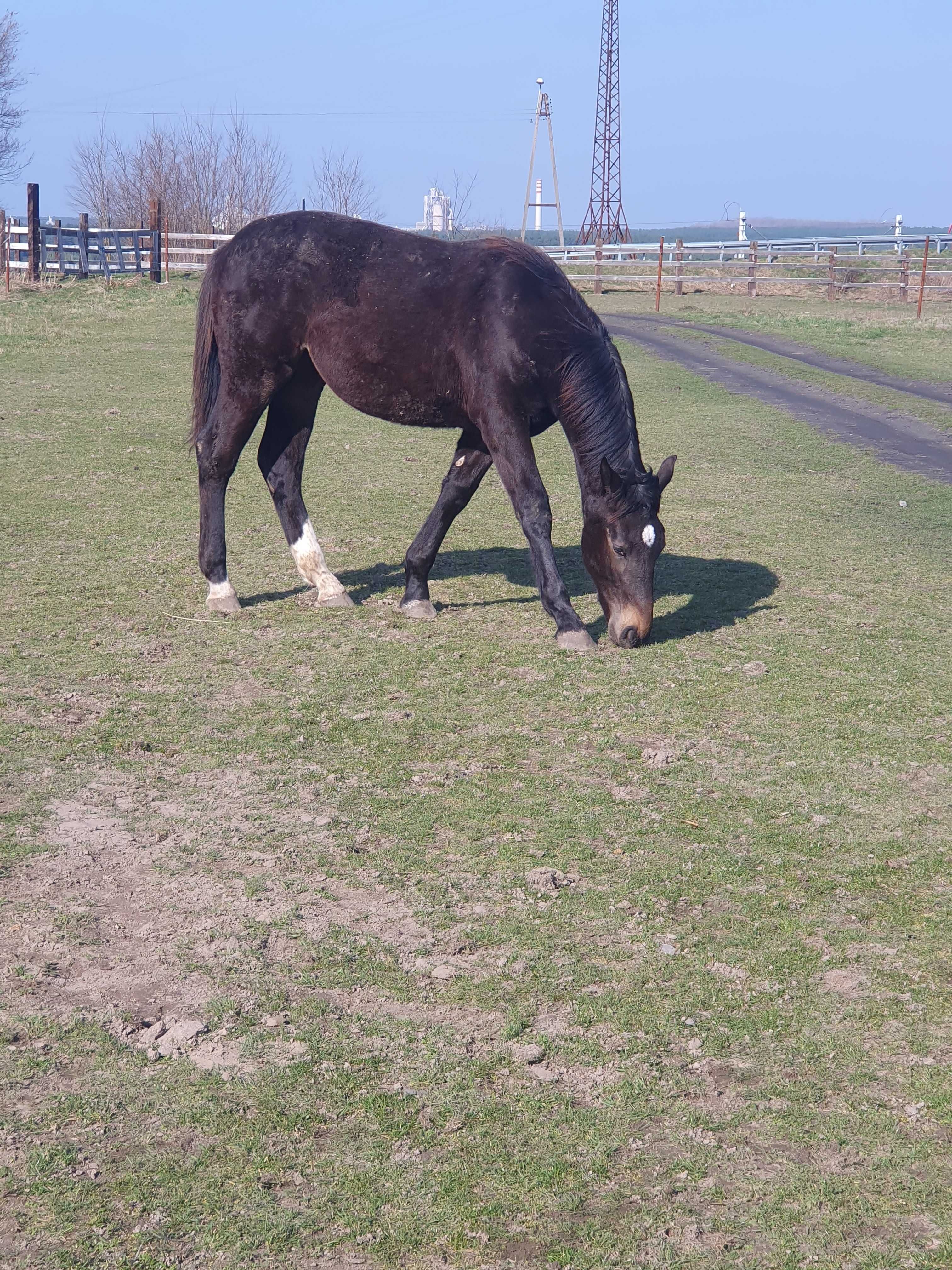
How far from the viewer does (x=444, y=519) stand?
6574mm

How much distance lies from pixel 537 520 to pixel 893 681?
1837mm

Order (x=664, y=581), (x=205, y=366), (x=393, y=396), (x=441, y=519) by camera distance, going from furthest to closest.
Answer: (x=664, y=581) < (x=441, y=519) < (x=205, y=366) < (x=393, y=396)

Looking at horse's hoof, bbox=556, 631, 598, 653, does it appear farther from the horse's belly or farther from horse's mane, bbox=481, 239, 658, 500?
the horse's belly

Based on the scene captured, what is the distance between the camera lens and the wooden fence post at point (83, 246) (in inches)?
1287

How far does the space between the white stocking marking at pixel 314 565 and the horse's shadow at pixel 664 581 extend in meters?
0.25

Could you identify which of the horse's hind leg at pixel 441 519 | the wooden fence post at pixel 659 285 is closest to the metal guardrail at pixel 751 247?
the wooden fence post at pixel 659 285

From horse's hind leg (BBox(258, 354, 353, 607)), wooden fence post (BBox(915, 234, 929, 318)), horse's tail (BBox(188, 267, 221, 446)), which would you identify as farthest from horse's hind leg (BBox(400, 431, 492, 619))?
wooden fence post (BBox(915, 234, 929, 318))

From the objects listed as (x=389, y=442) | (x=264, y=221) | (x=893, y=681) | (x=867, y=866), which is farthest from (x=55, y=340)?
(x=867, y=866)

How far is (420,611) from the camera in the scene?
6.43m

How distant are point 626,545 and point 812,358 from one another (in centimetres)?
1680

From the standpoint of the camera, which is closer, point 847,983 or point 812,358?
point 847,983

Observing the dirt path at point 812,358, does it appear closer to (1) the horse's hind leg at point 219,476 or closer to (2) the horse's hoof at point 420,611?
(2) the horse's hoof at point 420,611

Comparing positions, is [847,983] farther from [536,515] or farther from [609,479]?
[536,515]

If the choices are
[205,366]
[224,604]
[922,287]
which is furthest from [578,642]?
[922,287]
